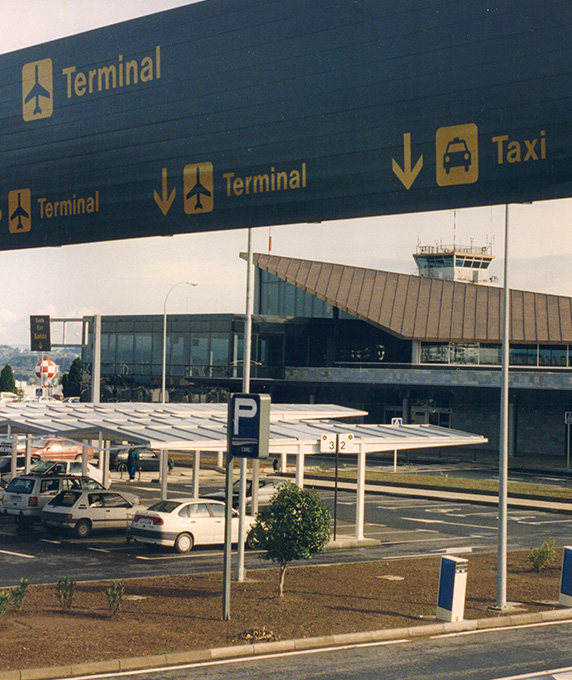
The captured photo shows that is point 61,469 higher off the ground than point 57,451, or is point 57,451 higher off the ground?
point 61,469

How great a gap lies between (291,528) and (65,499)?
40.5 feet

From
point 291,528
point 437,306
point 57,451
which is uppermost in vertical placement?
point 437,306

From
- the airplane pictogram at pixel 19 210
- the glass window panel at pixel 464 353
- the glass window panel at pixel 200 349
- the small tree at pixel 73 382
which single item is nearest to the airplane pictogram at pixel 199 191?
the airplane pictogram at pixel 19 210

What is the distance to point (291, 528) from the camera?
19312 mm

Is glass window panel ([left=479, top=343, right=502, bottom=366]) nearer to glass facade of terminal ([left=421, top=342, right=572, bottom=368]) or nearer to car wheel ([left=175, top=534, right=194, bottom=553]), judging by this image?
glass facade of terminal ([left=421, top=342, right=572, bottom=368])

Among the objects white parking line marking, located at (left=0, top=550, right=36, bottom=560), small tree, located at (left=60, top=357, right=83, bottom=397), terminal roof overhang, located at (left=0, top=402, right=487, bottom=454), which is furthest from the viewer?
small tree, located at (left=60, top=357, right=83, bottom=397)

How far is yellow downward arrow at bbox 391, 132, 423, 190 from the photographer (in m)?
7.88

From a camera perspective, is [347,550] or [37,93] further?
[347,550]

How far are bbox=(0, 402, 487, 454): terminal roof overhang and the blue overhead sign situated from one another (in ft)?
54.4

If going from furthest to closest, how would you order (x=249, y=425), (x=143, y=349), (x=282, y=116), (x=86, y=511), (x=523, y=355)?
(x=143, y=349) < (x=523, y=355) < (x=86, y=511) < (x=249, y=425) < (x=282, y=116)

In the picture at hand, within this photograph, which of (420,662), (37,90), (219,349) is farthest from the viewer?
(219,349)

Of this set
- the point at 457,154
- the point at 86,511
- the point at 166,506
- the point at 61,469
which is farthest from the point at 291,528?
the point at 61,469

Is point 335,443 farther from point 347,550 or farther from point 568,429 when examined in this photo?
point 568,429

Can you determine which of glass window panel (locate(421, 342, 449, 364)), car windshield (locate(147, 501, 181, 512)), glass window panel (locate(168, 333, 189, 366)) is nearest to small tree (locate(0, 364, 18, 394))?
glass window panel (locate(168, 333, 189, 366))
